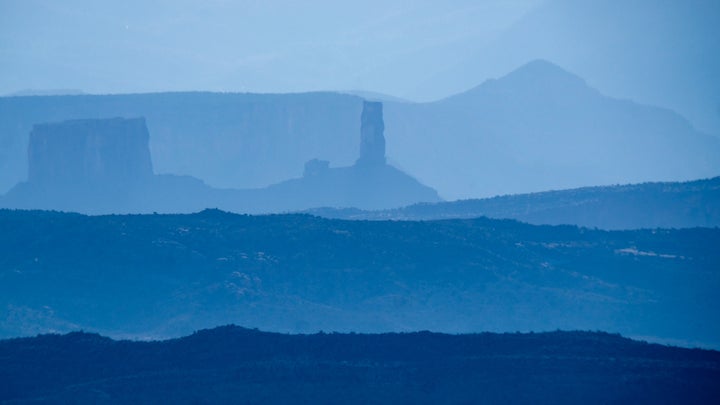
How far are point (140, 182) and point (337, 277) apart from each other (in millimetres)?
60126

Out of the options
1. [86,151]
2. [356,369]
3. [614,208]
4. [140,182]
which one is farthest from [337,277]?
[140,182]

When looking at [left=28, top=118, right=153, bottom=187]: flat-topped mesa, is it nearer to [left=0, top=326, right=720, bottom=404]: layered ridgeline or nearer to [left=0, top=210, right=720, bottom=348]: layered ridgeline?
[left=0, top=210, right=720, bottom=348]: layered ridgeline

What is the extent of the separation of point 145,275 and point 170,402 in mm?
29195

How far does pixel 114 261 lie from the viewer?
7031 centimetres

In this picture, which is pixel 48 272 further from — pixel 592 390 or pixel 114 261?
pixel 592 390

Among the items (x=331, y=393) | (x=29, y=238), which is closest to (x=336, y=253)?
(x=29, y=238)

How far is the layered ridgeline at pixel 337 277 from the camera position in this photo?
215 feet

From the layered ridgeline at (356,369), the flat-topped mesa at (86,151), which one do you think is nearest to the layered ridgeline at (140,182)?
the flat-topped mesa at (86,151)

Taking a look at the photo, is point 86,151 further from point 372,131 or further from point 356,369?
point 356,369

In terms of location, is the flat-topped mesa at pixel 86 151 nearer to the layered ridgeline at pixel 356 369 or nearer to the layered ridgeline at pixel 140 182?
the layered ridgeline at pixel 140 182

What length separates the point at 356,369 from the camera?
143 feet

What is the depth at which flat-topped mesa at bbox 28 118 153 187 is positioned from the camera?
402 feet

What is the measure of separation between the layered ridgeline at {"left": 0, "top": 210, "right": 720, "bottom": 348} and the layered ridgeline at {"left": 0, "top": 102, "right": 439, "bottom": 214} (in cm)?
4583

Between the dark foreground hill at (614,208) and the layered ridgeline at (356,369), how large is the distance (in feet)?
155
